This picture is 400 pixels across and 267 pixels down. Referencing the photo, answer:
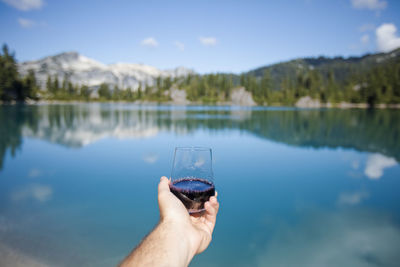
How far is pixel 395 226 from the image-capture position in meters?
6.15

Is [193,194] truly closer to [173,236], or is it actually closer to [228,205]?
[173,236]

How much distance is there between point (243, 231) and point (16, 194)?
6.63 meters

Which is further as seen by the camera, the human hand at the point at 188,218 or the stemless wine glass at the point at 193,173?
the stemless wine glass at the point at 193,173

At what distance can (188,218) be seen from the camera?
6.17 feet

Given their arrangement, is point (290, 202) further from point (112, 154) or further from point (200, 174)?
→ point (112, 154)

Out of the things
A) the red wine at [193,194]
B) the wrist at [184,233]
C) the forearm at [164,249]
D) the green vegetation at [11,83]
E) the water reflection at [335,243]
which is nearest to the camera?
the forearm at [164,249]

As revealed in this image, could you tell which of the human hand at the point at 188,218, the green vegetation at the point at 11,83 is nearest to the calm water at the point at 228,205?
the human hand at the point at 188,218

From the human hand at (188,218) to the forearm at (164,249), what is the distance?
1.2 inches

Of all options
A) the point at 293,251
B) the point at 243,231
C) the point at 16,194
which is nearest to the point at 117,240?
the point at 243,231

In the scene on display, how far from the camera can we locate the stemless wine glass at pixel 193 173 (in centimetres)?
192

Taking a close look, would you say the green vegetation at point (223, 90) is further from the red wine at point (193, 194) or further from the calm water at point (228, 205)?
the red wine at point (193, 194)

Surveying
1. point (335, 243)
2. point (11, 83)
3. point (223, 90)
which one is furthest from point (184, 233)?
point (223, 90)

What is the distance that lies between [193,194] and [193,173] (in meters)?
0.18

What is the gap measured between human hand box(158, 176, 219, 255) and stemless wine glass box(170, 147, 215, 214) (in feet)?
0.15
